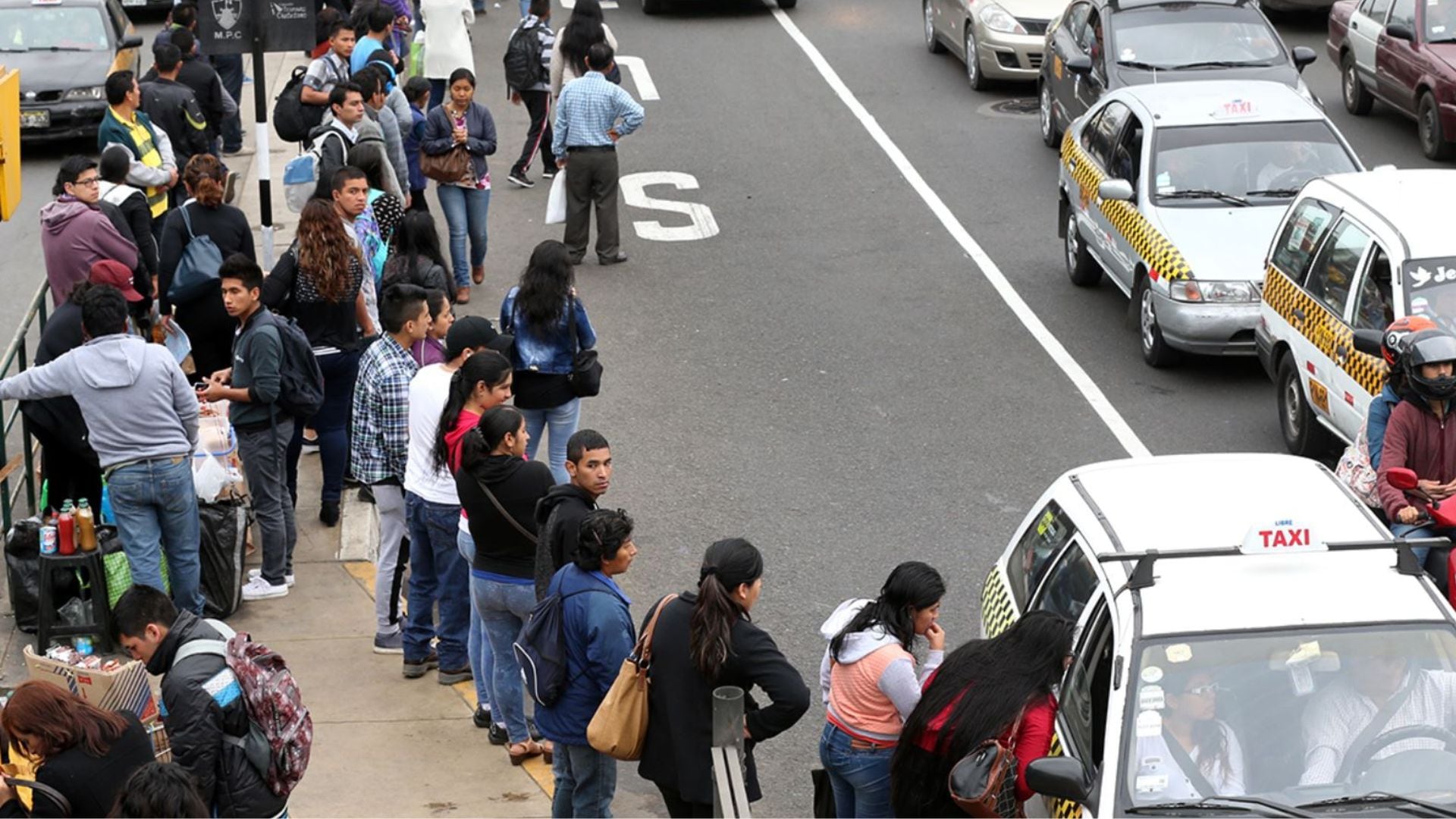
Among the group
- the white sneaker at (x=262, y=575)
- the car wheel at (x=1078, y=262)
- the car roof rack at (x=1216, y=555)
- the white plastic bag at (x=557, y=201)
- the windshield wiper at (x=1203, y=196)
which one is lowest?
the car wheel at (x=1078, y=262)

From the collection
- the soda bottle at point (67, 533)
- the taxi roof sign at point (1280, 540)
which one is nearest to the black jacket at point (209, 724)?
the soda bottle at point (67, 533)

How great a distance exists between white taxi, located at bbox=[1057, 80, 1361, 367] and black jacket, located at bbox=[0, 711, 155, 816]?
8953 millimetres

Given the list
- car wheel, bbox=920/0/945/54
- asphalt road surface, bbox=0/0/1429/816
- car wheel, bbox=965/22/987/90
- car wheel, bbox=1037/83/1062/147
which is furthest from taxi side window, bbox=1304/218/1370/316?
car wheel, bbox=920/0/945/54

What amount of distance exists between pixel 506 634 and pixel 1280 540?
3.56 m

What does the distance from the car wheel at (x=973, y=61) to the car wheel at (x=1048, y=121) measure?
6.67ft

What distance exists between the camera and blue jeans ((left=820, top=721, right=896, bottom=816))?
22.9 ft

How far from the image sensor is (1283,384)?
12562 millimetres

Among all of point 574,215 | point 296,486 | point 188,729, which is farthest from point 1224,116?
point 188,729

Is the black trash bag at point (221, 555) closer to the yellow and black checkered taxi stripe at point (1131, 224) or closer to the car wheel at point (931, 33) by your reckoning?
the yellow and black checkered taxi stripe at point (1131, 224)

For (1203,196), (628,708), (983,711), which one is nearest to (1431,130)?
(1203,196)

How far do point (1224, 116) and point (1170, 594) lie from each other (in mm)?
8858

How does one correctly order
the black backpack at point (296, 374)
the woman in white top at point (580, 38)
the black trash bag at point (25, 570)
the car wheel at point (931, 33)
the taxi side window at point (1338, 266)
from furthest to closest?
the car wheel at point (931, 33), the woman in white top at point (580, 38), the taxi side window at point (1338, 266), the black backpack at point (296, 374), the black trash bag at point (25, 570)

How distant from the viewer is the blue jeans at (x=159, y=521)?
9461 millimetres

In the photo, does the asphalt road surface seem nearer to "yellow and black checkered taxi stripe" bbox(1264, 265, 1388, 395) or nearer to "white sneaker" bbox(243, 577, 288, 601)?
"yellow and black checkered taxi stripe" bbox(1264, 265, 1388, 395)
